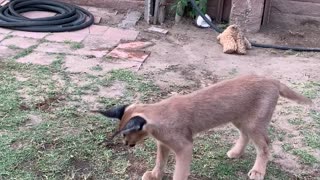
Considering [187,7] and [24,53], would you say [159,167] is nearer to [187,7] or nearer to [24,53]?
[24,53]

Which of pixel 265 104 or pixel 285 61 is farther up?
pixel 265 104

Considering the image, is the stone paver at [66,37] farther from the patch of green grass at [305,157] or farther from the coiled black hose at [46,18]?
the patch of green grass at [305,157]

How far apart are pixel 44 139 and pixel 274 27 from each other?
4.23m

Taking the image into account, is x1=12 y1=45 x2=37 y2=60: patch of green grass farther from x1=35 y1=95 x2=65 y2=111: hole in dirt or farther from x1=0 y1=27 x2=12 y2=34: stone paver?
x1=35 y1=95 x2=65 y2=111: hole in dirt

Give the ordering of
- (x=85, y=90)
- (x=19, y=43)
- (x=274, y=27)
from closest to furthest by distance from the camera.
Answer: (x=85, y=90)
(x=19, y=43)
(x=274, y=27)

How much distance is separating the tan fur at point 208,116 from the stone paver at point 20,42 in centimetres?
295

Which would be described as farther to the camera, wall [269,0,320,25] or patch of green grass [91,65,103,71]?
wall [269,0,320,25]

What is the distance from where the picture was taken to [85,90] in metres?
4.90

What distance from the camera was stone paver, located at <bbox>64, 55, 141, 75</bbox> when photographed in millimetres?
5371

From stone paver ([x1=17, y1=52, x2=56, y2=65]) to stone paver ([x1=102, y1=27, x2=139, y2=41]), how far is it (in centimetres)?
97

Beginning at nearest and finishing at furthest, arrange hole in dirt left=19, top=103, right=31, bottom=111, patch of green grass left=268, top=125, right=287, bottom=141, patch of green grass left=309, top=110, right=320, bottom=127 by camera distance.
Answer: patch of green grass left=268, top=125, right=287, bottom=141, hole in dirt left=19, top=103, right=31, bottom=111, patch of green grass left=309, top=110, right=320, bottom=127

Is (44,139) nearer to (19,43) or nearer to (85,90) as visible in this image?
(85,90)

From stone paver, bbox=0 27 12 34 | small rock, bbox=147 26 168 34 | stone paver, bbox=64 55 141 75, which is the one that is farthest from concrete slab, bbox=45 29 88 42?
small rock, bbox=147 26 168 34

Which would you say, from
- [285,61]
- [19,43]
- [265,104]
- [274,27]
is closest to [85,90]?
[19,43]
